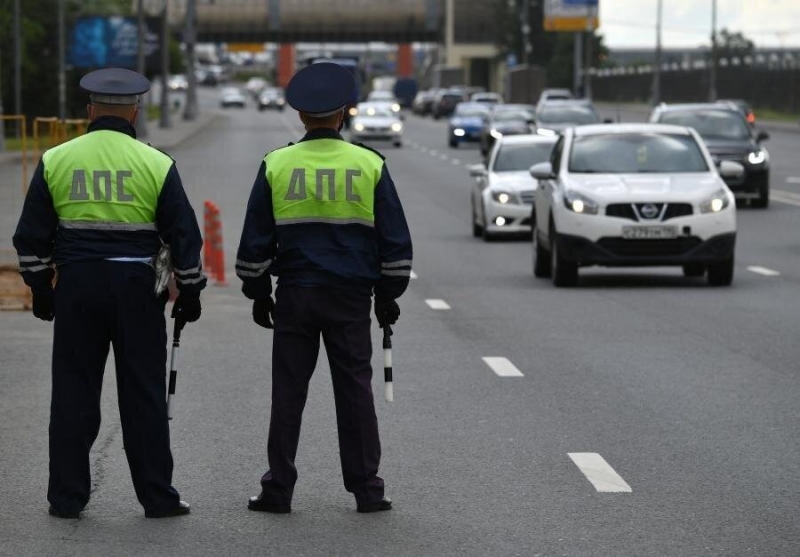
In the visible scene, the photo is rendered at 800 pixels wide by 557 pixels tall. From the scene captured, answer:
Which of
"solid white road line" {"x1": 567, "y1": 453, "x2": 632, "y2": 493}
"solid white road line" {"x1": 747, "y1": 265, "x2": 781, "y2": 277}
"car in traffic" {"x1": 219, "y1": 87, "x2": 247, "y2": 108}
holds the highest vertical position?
"solid white road line" {"x1": 567, "y1": 453, "x2": 632, "y2": 493}

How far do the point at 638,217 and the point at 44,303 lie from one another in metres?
11.3

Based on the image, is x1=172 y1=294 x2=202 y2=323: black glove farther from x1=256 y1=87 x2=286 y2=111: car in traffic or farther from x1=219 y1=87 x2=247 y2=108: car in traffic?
x1=219 y1=87 x2=247 y2=108: car in traffic

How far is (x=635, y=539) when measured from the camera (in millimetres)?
7266

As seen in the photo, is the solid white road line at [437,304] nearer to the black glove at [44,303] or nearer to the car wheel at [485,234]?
the car wheel at [485,234]

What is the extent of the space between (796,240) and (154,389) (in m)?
19.3

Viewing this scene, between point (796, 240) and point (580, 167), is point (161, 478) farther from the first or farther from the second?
point (796, 240)

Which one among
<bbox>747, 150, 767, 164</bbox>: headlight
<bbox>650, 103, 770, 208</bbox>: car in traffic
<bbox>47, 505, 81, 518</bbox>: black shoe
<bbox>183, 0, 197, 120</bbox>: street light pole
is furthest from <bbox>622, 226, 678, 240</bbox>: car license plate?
<bbox>183, 0, 197, 120</bbox>: street light pole

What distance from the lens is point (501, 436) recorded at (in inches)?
384

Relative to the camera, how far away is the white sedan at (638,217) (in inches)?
727

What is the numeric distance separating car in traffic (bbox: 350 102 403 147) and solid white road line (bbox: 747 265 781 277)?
4269cm

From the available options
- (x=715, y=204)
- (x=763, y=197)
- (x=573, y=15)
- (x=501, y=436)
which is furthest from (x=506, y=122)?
(x=573, y=15)

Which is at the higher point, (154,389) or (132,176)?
(132,176)

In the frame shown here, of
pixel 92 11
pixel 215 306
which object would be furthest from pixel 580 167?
pixel 92 11

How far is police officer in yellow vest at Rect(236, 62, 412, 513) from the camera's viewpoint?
7.64 metres
